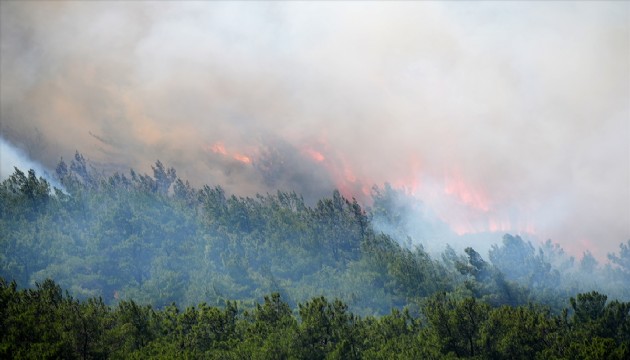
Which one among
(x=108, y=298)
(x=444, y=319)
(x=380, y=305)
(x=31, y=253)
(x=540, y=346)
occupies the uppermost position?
(x=31, y=253)

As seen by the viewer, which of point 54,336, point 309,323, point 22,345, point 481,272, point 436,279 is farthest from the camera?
point 436,279

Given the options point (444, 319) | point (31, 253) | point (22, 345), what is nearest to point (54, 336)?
point (22, 345)

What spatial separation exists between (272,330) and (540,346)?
47651 mm

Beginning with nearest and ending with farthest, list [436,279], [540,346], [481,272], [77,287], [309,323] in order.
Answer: [540,346] < [309,323] < [481,272] < [436,279] < [77,287]

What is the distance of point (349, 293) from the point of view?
601 feet

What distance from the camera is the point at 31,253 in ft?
640

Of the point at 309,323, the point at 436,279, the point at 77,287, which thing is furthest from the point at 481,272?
the point at 77,287

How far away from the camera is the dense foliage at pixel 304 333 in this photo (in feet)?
266

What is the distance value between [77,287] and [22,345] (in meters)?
127

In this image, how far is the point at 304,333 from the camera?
9450 centimetres

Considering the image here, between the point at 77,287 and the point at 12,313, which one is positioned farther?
the point at 77,287

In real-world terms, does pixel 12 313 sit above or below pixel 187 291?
below

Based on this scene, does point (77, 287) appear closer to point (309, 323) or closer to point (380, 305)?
point (380, 305)

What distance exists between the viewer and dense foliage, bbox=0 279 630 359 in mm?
81188
